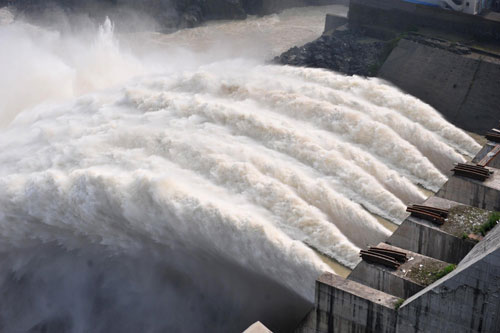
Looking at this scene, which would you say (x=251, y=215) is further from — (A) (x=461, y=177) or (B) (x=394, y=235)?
(A) (x=461, y=177)

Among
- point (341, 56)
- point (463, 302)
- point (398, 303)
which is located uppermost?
point (341, 56)

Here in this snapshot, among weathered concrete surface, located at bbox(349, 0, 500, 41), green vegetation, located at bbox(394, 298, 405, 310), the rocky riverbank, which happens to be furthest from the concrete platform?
the rocky riverbank

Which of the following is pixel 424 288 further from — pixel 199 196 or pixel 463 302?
pixel 199 196

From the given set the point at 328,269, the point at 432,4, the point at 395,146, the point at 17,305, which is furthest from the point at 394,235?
the point at 432,4

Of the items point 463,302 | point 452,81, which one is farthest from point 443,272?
point 452,81

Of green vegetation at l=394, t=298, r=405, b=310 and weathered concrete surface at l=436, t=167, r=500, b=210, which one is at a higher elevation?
weathered concrete surface at l=436, t=167, r=500, b=210

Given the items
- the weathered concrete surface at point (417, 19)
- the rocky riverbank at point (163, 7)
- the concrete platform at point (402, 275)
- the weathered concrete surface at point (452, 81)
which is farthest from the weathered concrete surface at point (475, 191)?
the rocky riverbank at point (163, 7)

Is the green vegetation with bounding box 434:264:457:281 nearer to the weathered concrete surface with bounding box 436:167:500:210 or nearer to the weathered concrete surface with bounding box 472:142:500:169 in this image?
the weathered concrete surface with bounding box 436:167:500:210
